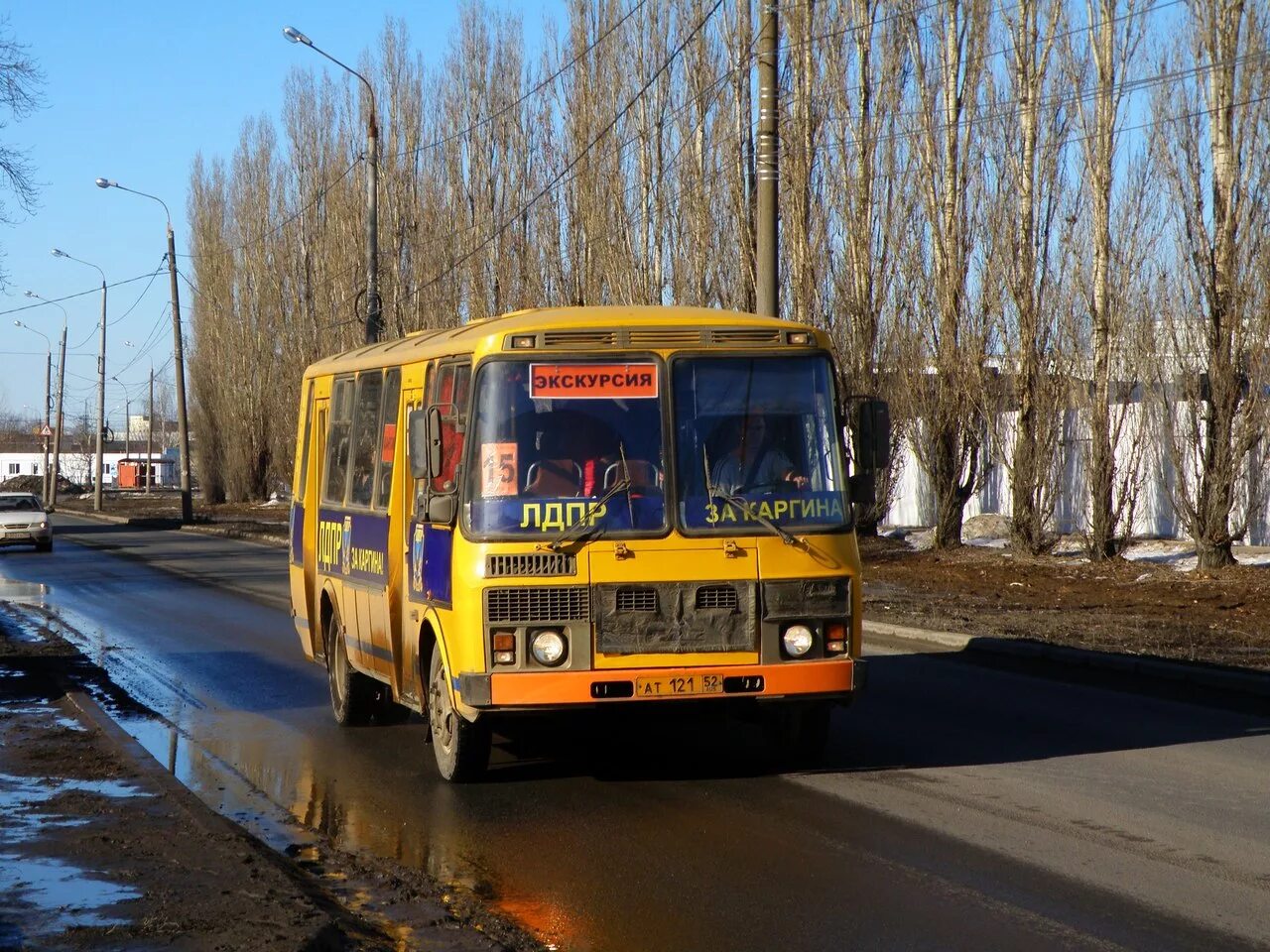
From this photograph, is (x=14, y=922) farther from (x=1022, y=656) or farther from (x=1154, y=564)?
(x=1154, y=564)

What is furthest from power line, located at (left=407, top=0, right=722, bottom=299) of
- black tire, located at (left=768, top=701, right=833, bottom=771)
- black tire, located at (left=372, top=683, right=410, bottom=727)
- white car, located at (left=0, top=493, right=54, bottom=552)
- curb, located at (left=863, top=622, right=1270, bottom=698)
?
black tire, located at (left=768, top=701, right=833, bottom=771)

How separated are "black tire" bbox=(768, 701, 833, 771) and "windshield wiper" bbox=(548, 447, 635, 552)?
1.61 m

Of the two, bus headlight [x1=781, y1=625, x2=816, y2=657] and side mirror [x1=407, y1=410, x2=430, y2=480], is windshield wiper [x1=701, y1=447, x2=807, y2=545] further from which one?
side mirror [x1=407, y1=410, x2=430, y2=480]

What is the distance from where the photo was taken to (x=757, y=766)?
9242 millimetres

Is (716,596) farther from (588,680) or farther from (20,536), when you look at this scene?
(20,536)

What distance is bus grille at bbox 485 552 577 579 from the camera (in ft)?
27.1

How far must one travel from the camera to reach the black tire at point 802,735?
9180 millimetres

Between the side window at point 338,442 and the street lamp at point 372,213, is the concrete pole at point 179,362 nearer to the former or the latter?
the street lamp at point 372,213

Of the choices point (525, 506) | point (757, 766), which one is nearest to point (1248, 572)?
Result: point (757, 766)

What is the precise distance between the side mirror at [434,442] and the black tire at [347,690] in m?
2.92

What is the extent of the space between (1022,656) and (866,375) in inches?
561

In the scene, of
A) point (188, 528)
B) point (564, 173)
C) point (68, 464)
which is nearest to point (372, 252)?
A: point (564, 173)

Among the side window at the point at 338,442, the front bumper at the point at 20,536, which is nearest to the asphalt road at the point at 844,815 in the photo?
the side window at the point at 338,442

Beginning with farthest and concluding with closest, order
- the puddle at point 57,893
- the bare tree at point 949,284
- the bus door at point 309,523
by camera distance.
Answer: the bare tree at point 949,284 < the bus door at point 309,523 < the puddle at point 57,893
